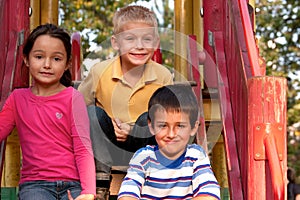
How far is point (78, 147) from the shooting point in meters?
3.72

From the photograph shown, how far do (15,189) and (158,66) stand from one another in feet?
5.77

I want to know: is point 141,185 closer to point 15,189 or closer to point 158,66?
point 158,66

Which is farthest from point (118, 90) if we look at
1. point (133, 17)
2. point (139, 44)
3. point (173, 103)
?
point (173, 103)

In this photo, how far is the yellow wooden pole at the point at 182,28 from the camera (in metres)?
6.52

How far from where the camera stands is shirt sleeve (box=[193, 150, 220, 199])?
3.44m

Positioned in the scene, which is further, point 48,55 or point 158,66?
point 158,66

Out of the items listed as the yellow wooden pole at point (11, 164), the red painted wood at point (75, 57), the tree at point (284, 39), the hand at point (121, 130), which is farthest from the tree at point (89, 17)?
the hand at point (121, 130)

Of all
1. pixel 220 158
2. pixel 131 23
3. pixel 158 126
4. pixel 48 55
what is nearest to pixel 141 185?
pixel 158 126

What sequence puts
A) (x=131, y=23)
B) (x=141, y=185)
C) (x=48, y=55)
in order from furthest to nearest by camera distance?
1. (x=131, y=23)
2. (x=48, y=55)
3. (x=141, y=185)

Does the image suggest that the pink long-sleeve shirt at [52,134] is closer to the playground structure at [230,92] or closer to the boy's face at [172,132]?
the boy's face at [172,132]

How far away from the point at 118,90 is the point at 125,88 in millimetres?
46

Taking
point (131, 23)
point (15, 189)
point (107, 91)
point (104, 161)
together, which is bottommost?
point (15, 189)

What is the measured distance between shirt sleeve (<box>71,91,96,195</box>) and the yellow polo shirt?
23.0 inches

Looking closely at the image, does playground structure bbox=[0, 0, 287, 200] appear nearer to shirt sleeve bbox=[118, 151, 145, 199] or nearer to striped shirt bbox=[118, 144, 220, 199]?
striped shirt bbox=[118, 144, 220, 199]
